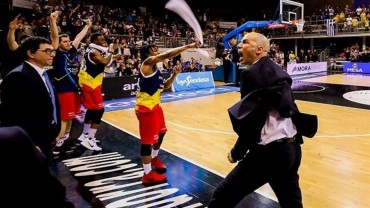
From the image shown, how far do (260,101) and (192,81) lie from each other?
11.0 meters

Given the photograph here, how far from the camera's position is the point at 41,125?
92.4 inches

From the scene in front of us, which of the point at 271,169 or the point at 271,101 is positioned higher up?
the point at 271,101

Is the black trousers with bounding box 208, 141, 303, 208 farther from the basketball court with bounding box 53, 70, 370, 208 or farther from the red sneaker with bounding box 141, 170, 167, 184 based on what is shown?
the red sneaker with bounding box 141, 170, 167, 184

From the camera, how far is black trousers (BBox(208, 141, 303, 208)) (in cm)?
224

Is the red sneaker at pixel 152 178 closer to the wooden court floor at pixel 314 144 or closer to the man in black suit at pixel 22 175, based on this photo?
the wooden court floor at pixel 314 144

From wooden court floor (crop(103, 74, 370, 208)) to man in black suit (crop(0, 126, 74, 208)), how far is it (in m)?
2.95

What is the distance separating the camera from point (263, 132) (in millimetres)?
2268

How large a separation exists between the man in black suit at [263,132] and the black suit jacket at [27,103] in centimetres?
132

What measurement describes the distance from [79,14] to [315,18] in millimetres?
18650

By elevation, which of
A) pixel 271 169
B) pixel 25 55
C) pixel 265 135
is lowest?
pixel 271 169

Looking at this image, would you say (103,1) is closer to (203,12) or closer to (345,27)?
(203,12)

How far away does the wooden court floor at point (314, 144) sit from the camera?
12.4ft

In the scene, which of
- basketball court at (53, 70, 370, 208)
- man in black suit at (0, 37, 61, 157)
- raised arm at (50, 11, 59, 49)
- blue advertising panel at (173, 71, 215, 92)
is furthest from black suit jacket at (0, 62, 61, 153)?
blue advertising panel at (173, 71, 215, 92)

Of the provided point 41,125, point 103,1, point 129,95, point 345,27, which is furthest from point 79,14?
point 345,27
